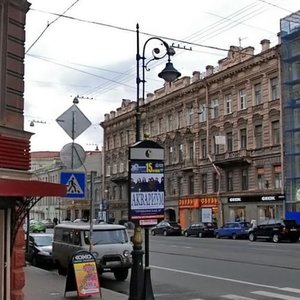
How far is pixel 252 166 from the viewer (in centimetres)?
5025

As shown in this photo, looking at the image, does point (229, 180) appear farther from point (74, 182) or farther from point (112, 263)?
point (74, 182)

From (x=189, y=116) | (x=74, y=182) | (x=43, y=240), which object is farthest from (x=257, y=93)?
(x=74, y=182)

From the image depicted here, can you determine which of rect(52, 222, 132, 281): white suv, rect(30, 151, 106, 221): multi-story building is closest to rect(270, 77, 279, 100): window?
rect(52, 222, 132, 281): white suv

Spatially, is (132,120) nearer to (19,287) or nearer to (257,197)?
(257,197)

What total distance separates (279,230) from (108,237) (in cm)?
2327

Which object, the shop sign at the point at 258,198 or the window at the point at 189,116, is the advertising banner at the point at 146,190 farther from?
the window at the point at 189,116

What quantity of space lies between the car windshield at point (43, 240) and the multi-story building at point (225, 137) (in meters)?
17.8

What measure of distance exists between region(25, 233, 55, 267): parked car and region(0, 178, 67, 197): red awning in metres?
11.6

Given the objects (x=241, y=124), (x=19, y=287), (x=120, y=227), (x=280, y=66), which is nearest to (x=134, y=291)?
(x=19, y=287)

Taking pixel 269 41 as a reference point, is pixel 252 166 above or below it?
below

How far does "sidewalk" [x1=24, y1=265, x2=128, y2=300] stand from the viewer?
1237cm

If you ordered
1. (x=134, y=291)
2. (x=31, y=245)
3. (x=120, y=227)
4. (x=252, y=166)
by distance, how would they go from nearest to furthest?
1. (x=134, y=291)
2. (x=120, y=227)
3. (x=31, y=245)
4. (x=252, y=166)

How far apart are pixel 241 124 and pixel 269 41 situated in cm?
770

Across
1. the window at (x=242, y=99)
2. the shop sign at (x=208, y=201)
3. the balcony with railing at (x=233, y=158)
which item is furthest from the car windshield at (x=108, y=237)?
the shop sign at (x=208, y=201)
